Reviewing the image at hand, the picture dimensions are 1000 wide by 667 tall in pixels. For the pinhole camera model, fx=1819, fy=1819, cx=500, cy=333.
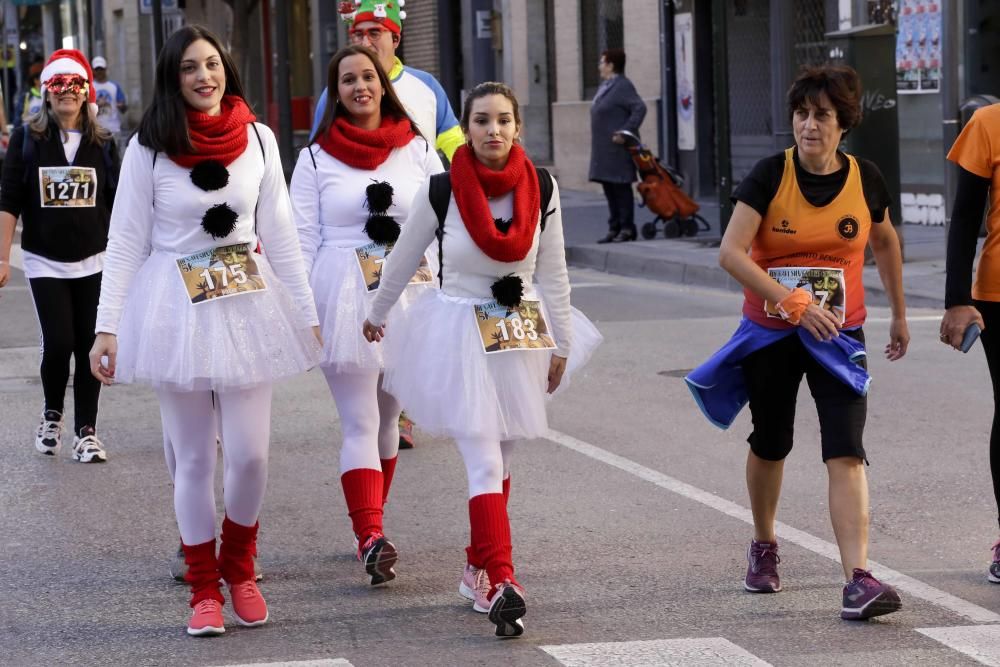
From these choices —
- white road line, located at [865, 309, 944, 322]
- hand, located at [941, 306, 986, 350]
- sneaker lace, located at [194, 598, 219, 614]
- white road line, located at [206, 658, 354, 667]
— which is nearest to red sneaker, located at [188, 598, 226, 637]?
sneaker lace, located at [194, 598, 219, 614]

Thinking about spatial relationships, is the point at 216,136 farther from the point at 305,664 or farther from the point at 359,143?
the point at 305,664

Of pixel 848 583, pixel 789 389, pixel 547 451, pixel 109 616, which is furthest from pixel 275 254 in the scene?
pixel 547 451

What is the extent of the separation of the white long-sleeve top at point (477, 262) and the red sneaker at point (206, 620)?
3.63 ft

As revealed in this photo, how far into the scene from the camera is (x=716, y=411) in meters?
5.76

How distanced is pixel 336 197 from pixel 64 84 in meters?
2.46

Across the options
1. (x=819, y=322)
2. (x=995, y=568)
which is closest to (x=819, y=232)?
(x=819, y=322)

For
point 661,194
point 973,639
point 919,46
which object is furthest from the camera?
point 919,46

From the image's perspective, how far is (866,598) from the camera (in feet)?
17.4

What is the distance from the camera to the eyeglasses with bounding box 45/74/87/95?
8169 millimetres

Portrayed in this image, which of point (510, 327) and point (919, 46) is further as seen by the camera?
point (919, 46)

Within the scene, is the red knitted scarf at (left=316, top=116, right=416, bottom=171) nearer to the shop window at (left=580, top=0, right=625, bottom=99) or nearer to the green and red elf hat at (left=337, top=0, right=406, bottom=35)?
the green and red elf hat at (left=337, top=0, right=406, bottom=35)

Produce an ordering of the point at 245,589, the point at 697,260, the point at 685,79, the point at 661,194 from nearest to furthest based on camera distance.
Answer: the point at 245,589 → the point at 697,260 → the point at 661,194 → the point at 685,79

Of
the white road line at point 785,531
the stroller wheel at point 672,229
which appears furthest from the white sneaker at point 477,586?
the stroller wheel at point 672,229

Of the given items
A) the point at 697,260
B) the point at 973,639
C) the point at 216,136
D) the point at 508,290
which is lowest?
the point at 973,639
